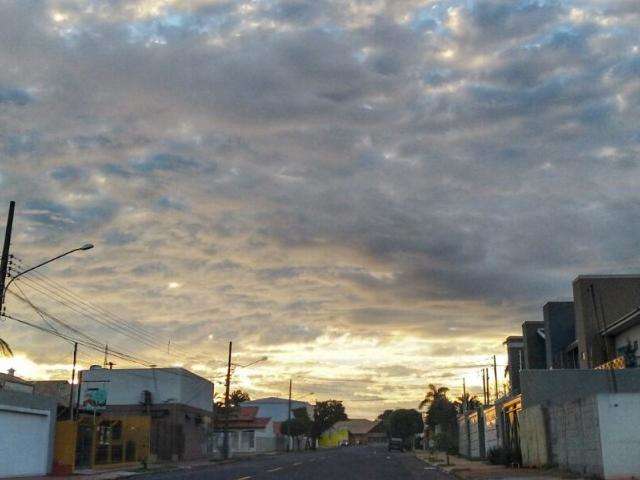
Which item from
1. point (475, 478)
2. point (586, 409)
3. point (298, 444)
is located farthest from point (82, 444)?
point (298, 444)

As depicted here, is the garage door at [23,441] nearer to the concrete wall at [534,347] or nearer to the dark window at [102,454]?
the dark window at [102,454]

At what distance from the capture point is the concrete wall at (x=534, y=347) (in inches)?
2232

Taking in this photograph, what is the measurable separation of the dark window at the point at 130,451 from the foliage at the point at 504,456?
2321cm

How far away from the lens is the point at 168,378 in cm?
6469

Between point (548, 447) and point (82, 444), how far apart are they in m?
26.5

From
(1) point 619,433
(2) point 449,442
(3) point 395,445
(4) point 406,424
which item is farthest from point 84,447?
(4) point 406,424

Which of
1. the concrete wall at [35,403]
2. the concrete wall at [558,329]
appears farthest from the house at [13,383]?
the concrete wall at [558,329]

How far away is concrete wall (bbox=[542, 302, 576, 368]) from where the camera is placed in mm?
51625

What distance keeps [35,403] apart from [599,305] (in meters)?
31.7

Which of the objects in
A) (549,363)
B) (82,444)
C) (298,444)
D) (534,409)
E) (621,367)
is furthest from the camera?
(298,444)

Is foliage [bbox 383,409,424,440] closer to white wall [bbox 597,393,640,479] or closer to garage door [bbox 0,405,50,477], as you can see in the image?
garage door [bbox 0,405,50,477]

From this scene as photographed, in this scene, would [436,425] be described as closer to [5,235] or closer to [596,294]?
[596,294]

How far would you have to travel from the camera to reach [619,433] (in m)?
22.8

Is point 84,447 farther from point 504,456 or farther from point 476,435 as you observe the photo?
point 476,435
